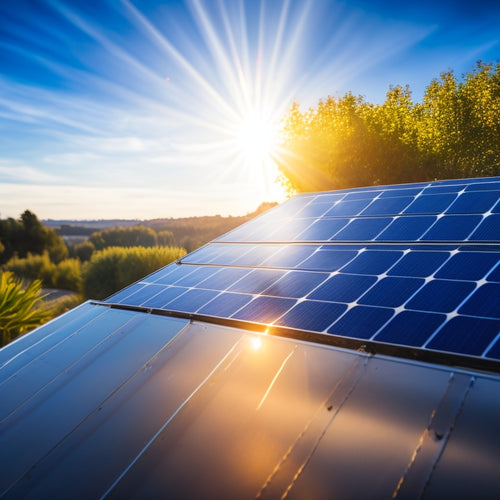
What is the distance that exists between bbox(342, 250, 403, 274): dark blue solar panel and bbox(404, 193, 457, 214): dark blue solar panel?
2039mm

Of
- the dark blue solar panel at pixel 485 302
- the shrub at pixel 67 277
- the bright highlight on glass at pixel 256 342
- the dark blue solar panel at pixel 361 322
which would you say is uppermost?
the dark blue solar panel at pixel 485 302

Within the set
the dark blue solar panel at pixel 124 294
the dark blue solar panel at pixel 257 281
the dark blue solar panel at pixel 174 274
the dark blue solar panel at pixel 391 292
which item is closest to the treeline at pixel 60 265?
the dark blue solar panel at pixel 124 294

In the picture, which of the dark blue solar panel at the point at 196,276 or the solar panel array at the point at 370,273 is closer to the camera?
the solar panel array at the point at 370,273

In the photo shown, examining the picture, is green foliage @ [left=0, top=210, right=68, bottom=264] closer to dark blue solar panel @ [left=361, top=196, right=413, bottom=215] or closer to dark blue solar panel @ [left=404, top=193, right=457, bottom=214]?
dark blue solar panel @ [left=361, top=196, right=413, bottom=215]

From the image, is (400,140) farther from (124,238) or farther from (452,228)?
(124,238)

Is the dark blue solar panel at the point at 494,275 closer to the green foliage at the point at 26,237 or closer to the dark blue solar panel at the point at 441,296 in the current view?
the dark blue solar panel at the point at 441,296

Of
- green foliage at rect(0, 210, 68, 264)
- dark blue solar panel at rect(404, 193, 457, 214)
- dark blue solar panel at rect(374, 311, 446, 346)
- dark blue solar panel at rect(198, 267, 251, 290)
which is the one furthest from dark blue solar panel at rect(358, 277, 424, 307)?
green foliage at rect(0, 210, 68, 264)

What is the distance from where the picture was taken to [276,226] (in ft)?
25.7

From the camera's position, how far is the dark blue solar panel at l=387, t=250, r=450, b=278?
4.22 m

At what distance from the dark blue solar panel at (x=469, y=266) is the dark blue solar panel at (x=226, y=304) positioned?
2.31m

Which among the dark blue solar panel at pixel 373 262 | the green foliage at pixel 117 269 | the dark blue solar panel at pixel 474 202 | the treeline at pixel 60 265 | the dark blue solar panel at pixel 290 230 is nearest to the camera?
the dark blue solar panel at pixel 373 262

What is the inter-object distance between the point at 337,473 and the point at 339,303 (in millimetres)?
2058

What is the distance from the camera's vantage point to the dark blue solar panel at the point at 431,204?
254 inches

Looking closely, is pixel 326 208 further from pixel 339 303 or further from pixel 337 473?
pixel 337 473
